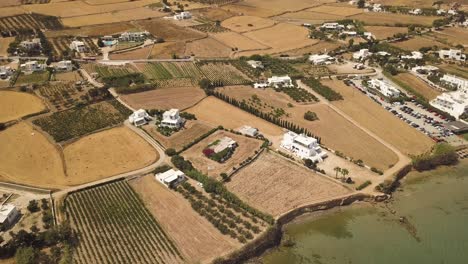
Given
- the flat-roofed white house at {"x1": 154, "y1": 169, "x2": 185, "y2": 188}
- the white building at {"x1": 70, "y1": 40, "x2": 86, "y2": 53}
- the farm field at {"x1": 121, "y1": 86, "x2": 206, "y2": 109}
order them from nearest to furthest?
the flat-roofed white house at {"x1": 154, "y1": 169, "x2": 185, "y2": 188} < the farm field at {"x1": 121, "y1": 86, "x2": 206, "y2": 109} < the white building at {"x1": 70, "y1": 40, "x2": 86, "y2": 53}

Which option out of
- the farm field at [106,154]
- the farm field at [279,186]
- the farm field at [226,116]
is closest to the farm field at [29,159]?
the farm field at [106,154]

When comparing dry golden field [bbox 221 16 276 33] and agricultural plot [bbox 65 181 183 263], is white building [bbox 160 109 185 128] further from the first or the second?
dry golden field [bbox 221 16 276 33]

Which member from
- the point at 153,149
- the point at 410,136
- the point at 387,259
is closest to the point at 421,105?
the point at 410,136

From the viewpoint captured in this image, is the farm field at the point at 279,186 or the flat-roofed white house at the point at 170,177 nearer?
the farm field at the point at 279,186

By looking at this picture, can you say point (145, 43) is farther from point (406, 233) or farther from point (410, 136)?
point (406, 233)

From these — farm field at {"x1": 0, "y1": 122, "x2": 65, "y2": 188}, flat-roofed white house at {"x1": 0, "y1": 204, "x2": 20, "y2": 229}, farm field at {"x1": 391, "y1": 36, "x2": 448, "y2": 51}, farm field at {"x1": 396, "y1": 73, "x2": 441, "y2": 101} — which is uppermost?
flat-roofed white house at {"x1": 0, "y1": 204, "x2": 20, "y2": 229}

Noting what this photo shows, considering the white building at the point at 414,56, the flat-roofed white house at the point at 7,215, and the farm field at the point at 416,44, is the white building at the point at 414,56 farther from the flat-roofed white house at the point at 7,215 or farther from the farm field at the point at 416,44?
the flat-roofed white house at the point at 7,215

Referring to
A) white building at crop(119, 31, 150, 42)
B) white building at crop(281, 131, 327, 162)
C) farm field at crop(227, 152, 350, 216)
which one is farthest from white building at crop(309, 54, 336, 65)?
farm field at crop(227, 152, 350, 216)
